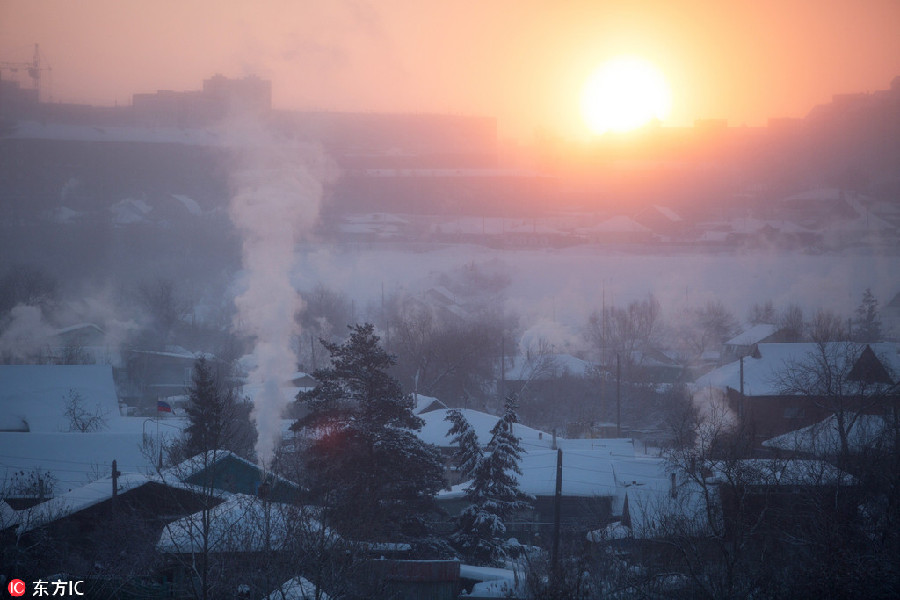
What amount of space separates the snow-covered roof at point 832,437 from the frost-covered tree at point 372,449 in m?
3.55

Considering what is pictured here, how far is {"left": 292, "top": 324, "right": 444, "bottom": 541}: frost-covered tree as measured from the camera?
6566 mm

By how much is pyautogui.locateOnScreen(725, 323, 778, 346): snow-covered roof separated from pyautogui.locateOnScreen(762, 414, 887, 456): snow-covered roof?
9.67 m

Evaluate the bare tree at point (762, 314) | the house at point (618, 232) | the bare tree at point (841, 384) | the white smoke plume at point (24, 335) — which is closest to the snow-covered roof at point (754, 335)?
the bare tree at point (762, 314)

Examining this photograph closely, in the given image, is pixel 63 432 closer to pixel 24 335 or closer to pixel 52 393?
pixel 52 393

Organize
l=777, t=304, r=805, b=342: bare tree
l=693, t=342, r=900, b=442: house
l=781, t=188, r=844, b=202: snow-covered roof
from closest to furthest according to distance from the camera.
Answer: l=693, t=342, r=900, b=442: house < l=777, t=304, r=805, b=342: bare tree < l=781, t=188, r=844, b=202: snow-covered roof

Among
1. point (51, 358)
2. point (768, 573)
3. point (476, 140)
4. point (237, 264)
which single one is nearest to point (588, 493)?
point (768, 573)

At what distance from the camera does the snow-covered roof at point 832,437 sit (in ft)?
26.1

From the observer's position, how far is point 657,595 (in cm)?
457

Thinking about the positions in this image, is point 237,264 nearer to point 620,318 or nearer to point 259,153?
point 620,318

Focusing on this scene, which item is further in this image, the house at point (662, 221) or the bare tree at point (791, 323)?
the house at point (662, 221)

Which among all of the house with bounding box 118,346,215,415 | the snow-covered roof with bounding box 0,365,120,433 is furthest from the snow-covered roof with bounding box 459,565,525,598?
the house with bounding box 118,346,215,415

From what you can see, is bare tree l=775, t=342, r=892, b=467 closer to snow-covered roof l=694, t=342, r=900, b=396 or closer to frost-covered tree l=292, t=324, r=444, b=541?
snow-covered roof l=694, t=342, r=900, b=396

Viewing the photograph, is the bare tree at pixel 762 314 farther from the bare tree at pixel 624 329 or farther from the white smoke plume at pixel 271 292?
the white smoke plume at pixel 271 292

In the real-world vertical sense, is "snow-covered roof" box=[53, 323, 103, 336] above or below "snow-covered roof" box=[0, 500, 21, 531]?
above
